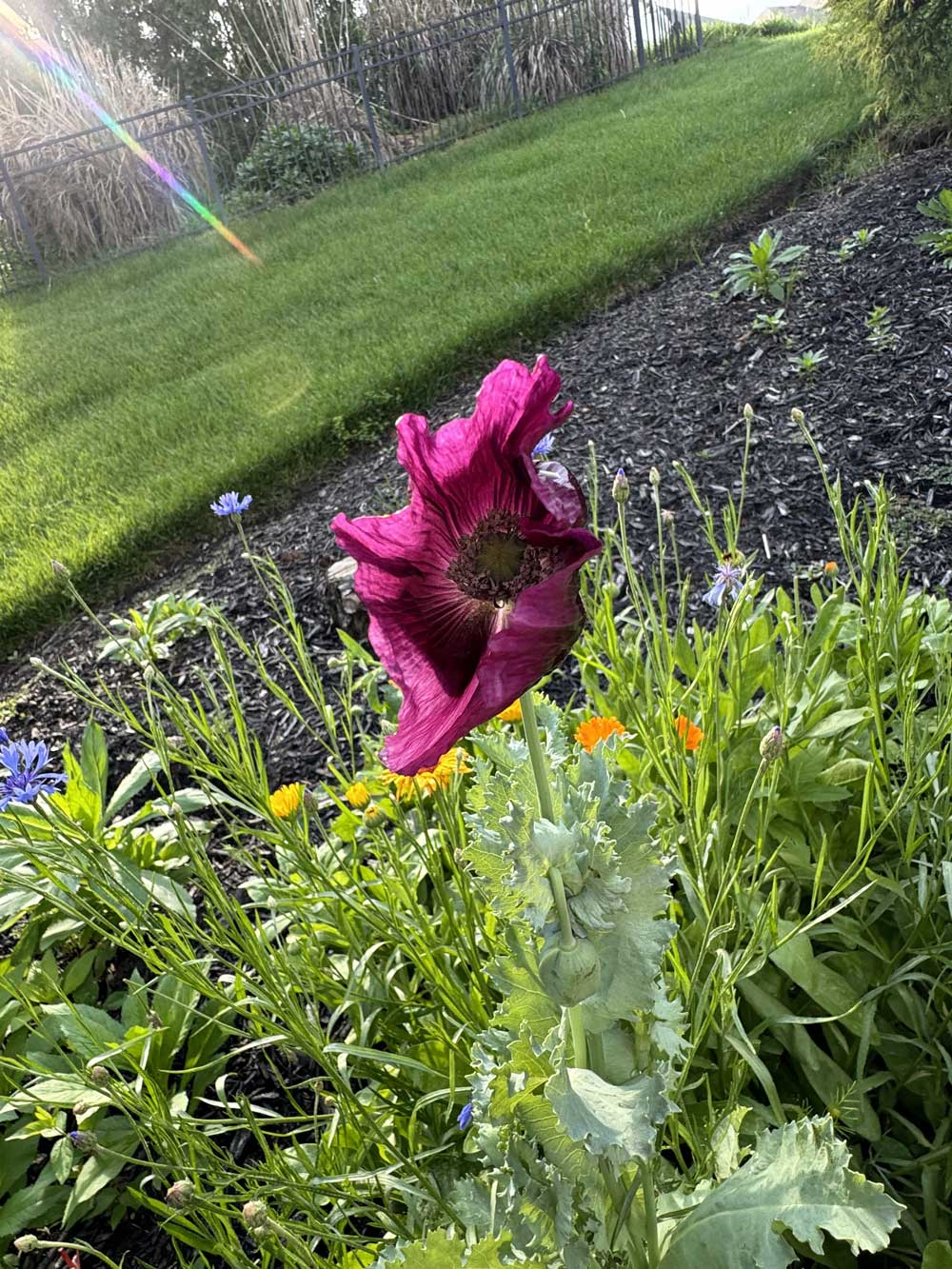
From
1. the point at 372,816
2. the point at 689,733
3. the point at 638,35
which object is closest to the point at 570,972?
the point at 372,816

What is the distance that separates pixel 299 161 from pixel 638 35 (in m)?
4.31

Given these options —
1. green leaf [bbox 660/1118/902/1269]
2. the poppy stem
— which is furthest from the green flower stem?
the poppy stem

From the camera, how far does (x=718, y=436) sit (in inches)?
133

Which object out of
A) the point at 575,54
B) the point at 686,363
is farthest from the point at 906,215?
the point at 575,54

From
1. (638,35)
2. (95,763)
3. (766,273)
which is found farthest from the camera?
(638,35)

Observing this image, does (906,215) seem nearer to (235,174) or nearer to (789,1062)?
(789,1062)

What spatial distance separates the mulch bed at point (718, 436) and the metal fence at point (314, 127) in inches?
246

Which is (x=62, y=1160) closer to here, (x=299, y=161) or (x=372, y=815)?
(x=372, y=815)

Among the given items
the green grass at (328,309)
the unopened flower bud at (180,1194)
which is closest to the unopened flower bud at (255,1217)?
the unopened flower bud at (180,1194)

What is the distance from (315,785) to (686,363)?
8.02 ft

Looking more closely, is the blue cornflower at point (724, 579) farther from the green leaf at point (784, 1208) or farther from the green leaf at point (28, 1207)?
the green leaf at point (28, 1207)

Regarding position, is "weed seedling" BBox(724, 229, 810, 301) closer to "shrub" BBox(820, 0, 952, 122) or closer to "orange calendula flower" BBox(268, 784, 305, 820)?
"shrub" BBox(820, 0, 952, 122)

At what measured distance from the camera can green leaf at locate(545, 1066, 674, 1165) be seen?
2.45 feet

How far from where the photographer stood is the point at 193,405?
5164 mm
